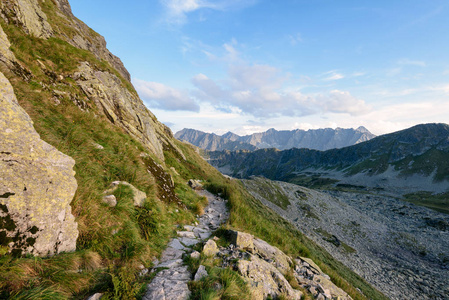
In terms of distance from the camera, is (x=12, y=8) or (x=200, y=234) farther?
(x=12, y=8)

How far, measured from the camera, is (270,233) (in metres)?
13.3

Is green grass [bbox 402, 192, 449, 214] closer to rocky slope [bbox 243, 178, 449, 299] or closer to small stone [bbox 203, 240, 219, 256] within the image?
rocky slope [bbox 243, 178, 449, 299]

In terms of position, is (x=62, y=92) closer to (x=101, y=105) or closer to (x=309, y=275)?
(x=101, y=105)

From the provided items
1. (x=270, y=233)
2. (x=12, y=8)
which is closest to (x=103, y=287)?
(x=270, y=233)

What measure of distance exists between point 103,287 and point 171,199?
24.6ft

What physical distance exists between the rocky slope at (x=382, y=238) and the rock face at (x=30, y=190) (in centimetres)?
4926

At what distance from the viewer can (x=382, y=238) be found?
194ft

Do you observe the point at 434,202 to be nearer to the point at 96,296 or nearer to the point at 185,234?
the point at 185,234

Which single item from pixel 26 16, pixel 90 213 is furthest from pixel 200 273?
pixel 26 16

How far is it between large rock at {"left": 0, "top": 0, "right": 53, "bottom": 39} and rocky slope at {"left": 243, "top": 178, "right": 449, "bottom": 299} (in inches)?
2431

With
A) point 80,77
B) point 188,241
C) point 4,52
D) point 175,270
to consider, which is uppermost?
point 80,77

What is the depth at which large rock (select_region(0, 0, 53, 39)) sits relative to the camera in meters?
15.0

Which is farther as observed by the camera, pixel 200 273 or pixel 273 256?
pixel 273 256

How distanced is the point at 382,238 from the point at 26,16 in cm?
9211
